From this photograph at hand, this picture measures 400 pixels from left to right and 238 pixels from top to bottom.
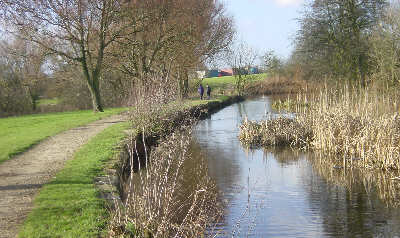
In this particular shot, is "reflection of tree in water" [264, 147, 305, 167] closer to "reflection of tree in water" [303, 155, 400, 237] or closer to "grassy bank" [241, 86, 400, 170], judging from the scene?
"grassy bank" [241, 86, 400, 170]

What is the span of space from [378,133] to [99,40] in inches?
677

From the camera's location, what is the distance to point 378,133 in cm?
1211

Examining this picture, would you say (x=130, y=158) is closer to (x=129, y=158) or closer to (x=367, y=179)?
(x=129, y=158)

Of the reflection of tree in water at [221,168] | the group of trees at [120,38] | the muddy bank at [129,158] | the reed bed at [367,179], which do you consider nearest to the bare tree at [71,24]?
the group of trees at [120,38]

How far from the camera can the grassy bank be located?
12023mm

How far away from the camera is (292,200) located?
996 cm

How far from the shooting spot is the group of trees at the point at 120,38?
858 inches

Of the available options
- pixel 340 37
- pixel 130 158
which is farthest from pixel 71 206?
pixel 340 37

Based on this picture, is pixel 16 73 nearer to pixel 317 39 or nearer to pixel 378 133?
pixel 317 39

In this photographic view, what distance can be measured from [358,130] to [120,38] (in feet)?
58.9

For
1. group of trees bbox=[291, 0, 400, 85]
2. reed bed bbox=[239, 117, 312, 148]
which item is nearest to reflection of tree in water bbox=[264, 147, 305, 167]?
reed bed bbox=[239, 117, 312, 148]

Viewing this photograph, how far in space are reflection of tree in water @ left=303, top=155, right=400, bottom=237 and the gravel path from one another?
5.15 metres

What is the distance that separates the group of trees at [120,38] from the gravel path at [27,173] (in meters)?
3.20

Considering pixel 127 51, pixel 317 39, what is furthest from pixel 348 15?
pixel 127 51
